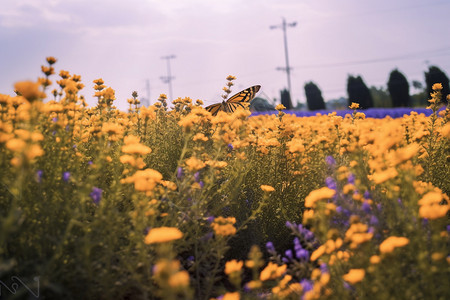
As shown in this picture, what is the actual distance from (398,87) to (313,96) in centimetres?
667

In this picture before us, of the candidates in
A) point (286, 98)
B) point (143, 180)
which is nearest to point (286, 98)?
point (286, 98)

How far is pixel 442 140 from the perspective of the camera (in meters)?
4.57

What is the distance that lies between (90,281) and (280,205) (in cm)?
207

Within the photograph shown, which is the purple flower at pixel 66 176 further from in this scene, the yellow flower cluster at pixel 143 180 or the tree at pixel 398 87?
the tree at pixel 398 87

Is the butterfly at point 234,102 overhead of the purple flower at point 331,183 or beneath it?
overhead

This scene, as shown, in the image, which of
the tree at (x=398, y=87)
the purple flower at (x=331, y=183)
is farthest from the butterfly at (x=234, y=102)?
the tree at (x=398, y=87)

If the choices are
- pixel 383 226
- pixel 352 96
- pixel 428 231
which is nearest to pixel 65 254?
pixel 383 226

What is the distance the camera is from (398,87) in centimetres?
2892

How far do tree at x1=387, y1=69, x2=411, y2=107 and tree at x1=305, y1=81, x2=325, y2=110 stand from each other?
5763 millimetres

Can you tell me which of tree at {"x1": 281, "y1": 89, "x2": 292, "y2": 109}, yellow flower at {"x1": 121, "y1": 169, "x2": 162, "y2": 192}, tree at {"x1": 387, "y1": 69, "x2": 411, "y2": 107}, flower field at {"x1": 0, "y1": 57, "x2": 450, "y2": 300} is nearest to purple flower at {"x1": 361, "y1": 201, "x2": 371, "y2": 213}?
flower field at {"x1": 0, "y1": 57, "x2": 450, "y2": 300}

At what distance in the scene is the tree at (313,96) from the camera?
33281mm

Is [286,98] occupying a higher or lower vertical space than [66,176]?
higher

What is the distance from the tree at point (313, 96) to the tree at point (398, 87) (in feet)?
18.9

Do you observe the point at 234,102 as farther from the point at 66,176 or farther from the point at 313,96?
the point at 313,96
